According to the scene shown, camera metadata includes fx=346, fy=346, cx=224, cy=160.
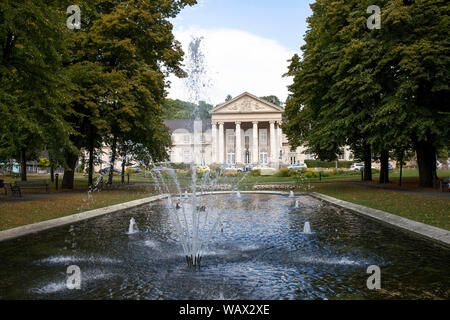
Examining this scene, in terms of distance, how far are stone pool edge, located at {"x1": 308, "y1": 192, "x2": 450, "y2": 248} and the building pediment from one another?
65.6 metres

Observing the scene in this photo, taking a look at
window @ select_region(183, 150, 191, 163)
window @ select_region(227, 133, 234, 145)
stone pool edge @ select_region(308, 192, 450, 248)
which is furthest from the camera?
window @ select_region(183, 150, 191, 163)

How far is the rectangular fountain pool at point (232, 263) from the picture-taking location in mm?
4883

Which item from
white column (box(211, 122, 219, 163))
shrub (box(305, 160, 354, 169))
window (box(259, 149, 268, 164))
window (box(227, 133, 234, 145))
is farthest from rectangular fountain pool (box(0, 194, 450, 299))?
window (box(227, 133, 234, 145))

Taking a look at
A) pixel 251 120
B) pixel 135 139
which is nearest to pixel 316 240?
pixel 135 139

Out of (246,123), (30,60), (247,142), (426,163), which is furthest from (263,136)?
(30,60)

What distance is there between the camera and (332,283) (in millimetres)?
5211

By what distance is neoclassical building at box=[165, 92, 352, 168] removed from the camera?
78.6 m

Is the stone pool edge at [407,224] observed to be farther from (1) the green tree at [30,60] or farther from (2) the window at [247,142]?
(2) the window at [247,142]

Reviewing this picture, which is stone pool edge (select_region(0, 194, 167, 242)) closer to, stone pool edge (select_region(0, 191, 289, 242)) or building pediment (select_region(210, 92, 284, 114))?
stone pool edge (select_region(0, 191, 289, 242))

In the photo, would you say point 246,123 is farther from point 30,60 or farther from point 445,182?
point 30,60

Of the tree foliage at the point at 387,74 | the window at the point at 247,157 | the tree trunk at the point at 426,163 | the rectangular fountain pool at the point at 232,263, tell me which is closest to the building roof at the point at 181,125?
the window at the point at 247,157

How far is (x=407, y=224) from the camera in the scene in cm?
946

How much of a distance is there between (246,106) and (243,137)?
921 cm
